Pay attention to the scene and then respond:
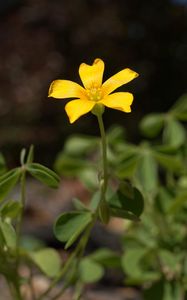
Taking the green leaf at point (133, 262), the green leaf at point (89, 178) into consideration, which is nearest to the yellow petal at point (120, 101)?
the green leaf at point (133, 262)

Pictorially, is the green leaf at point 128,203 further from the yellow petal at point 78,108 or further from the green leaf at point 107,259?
the green leaf at point 107,259

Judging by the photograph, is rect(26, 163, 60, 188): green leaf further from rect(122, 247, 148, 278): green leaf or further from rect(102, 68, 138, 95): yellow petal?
rect(122, 247, 148, 278): green leaf

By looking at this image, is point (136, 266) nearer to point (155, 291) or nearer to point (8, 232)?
point (155, 291)

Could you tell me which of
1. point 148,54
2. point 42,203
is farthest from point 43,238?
point 148,54

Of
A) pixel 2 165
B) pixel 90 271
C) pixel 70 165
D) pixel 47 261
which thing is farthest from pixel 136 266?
pixel 2 165

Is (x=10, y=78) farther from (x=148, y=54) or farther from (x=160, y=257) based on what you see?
(x=160, y=257)

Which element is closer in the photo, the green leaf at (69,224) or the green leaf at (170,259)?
the green leaf at (69,224)
